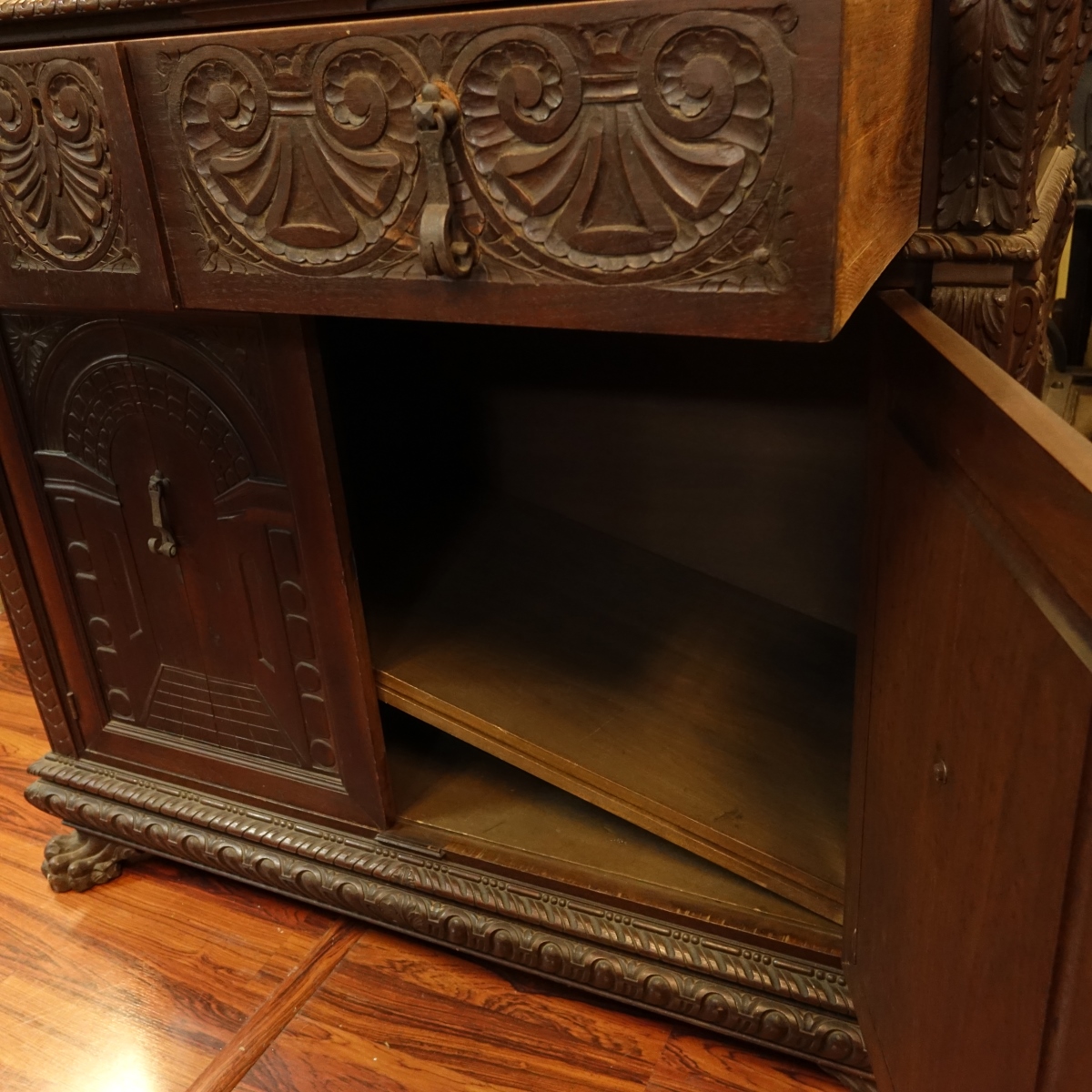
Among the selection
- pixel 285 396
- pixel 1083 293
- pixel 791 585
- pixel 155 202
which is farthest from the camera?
pixel 1083 293

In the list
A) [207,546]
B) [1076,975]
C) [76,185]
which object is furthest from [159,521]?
[1076,975]

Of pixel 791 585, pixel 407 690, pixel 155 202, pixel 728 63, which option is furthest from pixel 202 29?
pixel 791 585

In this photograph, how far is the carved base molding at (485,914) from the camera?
889mm

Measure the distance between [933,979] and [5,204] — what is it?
2.86ft

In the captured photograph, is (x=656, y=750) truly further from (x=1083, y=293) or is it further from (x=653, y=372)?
(x=1083, y=293)

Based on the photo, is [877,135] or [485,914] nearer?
[877,135]

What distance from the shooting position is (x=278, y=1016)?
1.03m

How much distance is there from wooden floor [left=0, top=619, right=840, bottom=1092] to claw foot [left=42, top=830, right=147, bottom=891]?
0.01 meters

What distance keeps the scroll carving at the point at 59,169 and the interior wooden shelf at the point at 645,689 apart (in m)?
0.45

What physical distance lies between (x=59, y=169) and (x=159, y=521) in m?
0.33

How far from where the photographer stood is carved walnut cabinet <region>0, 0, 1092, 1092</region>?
1.77ft

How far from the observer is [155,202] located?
2.48 feet

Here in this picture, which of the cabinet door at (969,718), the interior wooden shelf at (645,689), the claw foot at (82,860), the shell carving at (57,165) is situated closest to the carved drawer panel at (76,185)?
the shell carving at (57,165)

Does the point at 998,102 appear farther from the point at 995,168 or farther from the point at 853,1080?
the point at 853,1080
